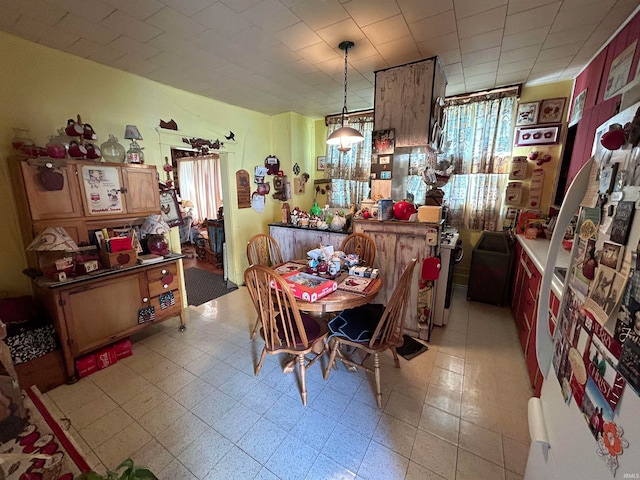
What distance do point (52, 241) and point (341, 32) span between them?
2.72 metres

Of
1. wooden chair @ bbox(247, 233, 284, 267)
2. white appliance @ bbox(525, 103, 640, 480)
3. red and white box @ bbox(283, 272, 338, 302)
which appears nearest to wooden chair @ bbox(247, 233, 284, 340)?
wooden chair @ bbox(247, 233, 284, 267)

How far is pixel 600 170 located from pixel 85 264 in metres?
3.08

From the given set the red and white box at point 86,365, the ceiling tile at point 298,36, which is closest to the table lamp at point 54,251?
the red and white box at point 86,365

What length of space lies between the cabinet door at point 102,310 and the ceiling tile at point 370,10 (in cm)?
276

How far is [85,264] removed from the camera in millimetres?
2100

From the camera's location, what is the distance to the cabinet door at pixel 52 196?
6.32 ft

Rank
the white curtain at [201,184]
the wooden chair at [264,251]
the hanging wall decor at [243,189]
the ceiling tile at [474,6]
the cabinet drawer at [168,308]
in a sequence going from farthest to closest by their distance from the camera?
1. the white curtain at [201,184]
2. the hanging wall decor at [243,189]
3. the wooden chair at [264,251]
4. the cabinet drawer at [168,308]
5. the ceiling tile at [474,6]

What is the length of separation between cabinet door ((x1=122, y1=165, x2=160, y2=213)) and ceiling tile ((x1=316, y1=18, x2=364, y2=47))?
2.06 m

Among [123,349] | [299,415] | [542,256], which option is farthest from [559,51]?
[123,349]

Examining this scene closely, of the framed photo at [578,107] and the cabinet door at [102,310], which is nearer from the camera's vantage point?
the cabinet door at [102,310]

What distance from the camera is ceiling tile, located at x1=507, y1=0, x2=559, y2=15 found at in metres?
1.70

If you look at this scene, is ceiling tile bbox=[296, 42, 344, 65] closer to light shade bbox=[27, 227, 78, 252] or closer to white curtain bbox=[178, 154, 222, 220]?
light shade bbox=[27, 227, 78, 252]

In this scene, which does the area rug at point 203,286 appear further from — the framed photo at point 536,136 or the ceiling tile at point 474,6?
the framed photo at point 536,136

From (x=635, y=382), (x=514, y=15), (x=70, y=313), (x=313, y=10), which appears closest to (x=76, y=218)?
(x=70, y=313)
